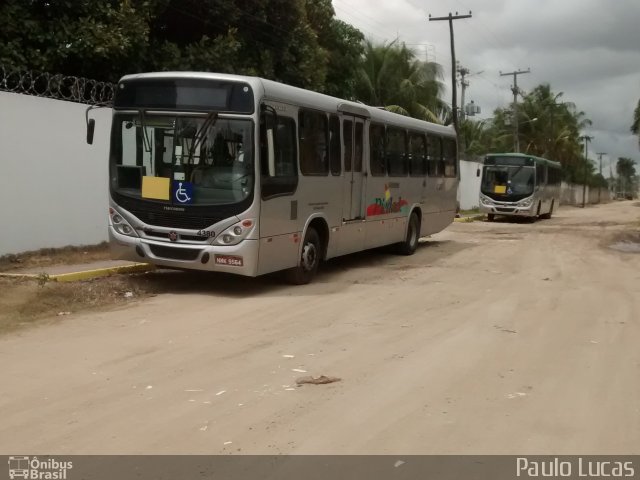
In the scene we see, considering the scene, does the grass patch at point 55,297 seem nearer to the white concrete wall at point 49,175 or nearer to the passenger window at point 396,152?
the white concrete wall at point 49,175

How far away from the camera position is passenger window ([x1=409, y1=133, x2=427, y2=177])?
15805 millimetres

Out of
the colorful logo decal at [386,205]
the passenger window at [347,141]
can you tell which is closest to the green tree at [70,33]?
the passenger window at [347,141]

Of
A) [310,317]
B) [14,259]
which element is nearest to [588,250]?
[310,317]

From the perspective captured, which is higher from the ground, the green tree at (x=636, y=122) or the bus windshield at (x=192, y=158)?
the green tree at (x=636, y=122)

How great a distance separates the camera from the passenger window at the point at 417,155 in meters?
15.8

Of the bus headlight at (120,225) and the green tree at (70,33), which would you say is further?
the green tree at (70,33)

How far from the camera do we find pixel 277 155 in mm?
10031

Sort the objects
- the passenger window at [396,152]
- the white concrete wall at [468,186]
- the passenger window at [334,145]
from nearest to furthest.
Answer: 1. the passenger window at [334,145]
2. the passenger window at [396,152]
3. the white concrete wall at [468,186]

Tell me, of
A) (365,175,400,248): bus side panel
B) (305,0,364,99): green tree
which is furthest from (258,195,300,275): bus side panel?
(305,0,364,99): green tree

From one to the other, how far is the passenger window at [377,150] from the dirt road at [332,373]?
3.35m

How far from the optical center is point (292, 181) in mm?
10461

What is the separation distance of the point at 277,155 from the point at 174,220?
1717 millimetres

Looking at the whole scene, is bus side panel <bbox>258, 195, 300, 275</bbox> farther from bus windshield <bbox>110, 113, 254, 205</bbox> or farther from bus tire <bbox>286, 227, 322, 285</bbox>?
bus windshield <bbox>110, 113, 254, 205</bbox>
